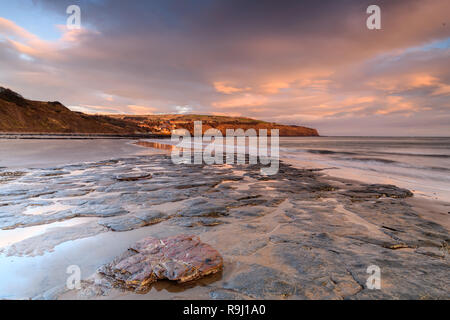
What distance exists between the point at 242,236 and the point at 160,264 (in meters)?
1.40

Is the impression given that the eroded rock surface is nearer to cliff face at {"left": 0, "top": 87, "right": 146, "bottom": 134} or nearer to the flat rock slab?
the flat rock slab

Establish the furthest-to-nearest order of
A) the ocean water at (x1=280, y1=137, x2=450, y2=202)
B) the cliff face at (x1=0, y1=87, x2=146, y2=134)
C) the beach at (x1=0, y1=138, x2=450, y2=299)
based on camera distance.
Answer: the cliff face at (x1=0, y1=87, x2=146, y2=134), the ocean water at (x1=280, y1=137, x2=450, y2=202), the beach at (x1=0, y1=138, x2=450, y2=299)

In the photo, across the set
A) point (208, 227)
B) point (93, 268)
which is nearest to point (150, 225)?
point (208, 227)

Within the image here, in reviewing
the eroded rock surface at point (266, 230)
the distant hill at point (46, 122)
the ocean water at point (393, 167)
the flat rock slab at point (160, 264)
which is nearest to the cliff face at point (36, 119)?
the distant hill at point (46, 122)

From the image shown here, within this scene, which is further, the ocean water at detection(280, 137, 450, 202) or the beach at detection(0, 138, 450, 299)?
the ocean water at detection(280, 137, 450, 202)

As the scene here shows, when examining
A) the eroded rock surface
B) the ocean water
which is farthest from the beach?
the ocean water

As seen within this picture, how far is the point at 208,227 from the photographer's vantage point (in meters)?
3.74

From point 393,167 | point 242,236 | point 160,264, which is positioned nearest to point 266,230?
point 242,236

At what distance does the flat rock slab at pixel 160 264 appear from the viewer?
2.15 metres

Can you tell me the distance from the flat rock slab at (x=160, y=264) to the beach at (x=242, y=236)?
0.09 metres

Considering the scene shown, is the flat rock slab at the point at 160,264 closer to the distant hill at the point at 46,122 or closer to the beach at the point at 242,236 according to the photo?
the beach at the point at 242,236

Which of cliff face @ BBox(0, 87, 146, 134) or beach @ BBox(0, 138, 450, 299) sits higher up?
cliff face @ BBox(0, 87, 146, 134)

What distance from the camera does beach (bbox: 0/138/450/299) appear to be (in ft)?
6.90

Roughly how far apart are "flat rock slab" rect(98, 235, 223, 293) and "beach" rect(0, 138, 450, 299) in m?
0.09
